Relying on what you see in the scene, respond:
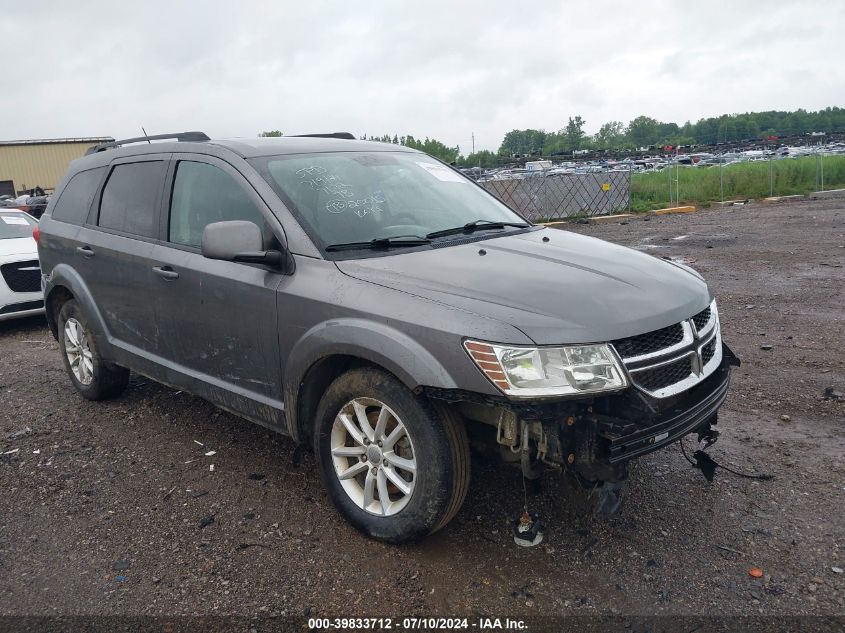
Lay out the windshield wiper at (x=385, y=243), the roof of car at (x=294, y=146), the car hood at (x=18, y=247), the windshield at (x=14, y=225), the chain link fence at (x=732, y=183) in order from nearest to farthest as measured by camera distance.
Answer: the windshield wiper at (x=385, y=243)
the roof of car at (x=294, y=146)
the car hood at (x=18, y=247)
the windshield at (x=14, y=225)
the chain link fence at (x=732, y=183)

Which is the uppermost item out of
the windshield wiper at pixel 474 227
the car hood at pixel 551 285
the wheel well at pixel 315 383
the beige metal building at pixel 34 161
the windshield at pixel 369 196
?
the beige metal building at pixel 34 161

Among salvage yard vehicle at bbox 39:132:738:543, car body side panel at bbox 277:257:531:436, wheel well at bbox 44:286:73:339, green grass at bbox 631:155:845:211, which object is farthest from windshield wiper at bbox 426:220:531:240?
green grass at bbox 631:155:845:211

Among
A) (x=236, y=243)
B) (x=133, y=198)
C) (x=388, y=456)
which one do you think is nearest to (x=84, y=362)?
(x=133, y=198)

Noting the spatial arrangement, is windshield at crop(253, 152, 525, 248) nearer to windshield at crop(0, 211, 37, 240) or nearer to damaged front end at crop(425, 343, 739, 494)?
damaged front end at crop(425, 343, 739, 494)

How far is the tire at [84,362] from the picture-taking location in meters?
4.98

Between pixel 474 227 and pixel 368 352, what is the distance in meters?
1.23

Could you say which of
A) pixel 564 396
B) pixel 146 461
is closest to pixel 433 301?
pixel 564 396

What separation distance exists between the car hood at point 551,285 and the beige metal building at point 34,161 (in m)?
47.5

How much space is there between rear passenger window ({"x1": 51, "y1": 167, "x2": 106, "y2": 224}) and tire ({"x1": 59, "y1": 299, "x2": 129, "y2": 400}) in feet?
2.03

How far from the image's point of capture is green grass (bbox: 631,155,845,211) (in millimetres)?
26578

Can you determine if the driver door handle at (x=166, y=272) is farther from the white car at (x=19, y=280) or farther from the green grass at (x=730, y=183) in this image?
the green grass at (x=730, y=183)

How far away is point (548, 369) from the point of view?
265 centimetres

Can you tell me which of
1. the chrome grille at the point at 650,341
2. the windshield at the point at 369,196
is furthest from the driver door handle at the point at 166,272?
the chrome grille at the point at 650,341

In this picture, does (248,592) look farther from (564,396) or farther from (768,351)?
(768,351)
